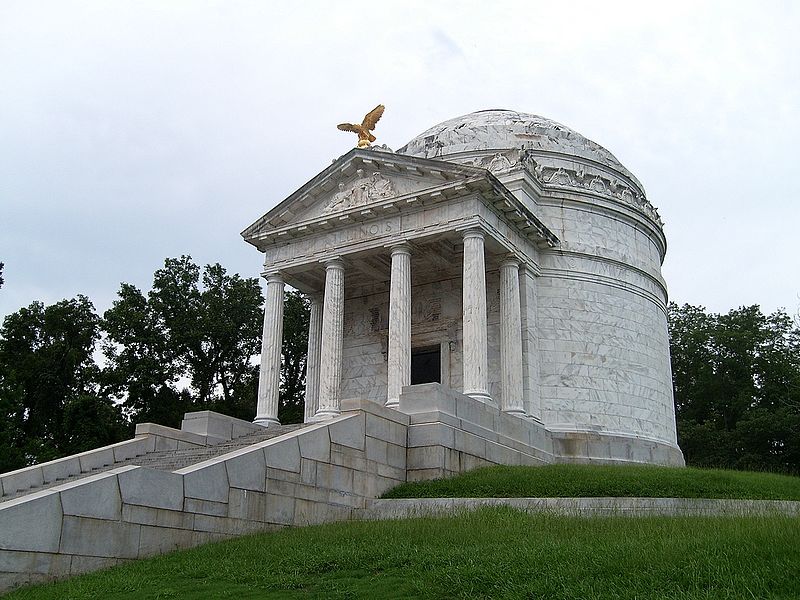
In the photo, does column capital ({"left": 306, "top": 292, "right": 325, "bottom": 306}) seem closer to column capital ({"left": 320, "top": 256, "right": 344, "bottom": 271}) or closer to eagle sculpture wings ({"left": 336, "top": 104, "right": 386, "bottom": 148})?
column capital ({"left": 320, "top": 256, "right": 344, "bottom": 271})

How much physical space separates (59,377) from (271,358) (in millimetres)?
19322

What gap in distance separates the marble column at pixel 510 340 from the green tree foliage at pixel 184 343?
21.7 metres

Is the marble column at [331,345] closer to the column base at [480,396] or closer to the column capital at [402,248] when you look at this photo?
the column capital at [402,248]

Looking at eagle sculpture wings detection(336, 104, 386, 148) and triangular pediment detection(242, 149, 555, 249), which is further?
eagle sculpture wings detection(336, 104, 386, 148)

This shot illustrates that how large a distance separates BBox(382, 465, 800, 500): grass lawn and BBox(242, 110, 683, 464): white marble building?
535 centimetres

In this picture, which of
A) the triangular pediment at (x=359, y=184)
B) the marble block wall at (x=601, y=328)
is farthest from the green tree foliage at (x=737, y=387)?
the triangular pediment at (x=359, y=184)

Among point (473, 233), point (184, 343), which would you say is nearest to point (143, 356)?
point (184, 343)

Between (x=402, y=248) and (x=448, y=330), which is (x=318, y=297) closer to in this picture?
(x=448, y=330)

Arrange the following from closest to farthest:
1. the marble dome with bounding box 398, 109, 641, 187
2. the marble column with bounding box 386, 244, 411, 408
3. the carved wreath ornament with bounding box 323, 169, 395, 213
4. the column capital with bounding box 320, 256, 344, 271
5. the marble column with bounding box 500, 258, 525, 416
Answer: the marble column with bounding box 386, 244, 411, 408 < the marble column with bounding box 500, 258, 525, 416 < the carved wreath ornament with bounding box 323, 169, 395, 213 < the column capital with bounding box 320, 256, 344, 271 < the marble dome with bounding box 398, 109, 641, 187

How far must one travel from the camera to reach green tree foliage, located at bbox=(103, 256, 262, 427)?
1704 inches

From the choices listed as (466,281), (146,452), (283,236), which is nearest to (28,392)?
(283,236)

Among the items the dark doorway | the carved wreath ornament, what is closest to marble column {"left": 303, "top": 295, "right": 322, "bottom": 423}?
the dark doorway

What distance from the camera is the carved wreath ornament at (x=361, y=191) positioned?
2812 centimetres

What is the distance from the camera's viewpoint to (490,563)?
1012 centimetres
